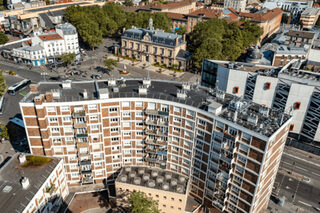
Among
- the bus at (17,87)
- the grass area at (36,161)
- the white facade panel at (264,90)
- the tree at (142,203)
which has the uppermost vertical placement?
the white facade panel at (264,90)

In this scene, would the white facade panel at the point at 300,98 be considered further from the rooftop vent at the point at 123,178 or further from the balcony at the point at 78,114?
the balcony at the point at 78,114

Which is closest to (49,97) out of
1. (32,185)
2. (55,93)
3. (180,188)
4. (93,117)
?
(55,93)

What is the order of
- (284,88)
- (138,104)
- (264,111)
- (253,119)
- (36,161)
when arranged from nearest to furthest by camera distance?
(253,119)
(264,111)
(36,161)
(138,104)
(284,88)

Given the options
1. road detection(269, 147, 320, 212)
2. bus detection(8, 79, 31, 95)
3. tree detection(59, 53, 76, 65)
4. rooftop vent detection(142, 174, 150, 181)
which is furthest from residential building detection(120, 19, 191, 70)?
rooftop vent detection(142, 174, 150, 181)

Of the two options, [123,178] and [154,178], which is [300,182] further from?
[123,178]

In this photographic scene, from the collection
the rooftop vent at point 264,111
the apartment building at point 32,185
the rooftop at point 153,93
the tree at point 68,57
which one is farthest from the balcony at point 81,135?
the tree at point 68,57
